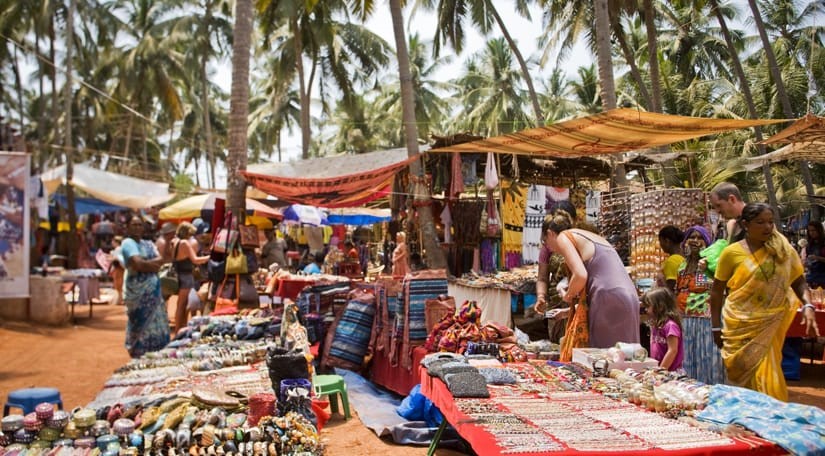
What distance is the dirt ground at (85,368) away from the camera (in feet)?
18.1

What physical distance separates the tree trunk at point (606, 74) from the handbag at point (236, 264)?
241 inches

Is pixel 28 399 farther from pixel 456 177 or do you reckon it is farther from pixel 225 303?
pixel 456 177

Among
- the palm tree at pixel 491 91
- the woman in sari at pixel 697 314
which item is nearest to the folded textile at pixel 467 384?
the woman in sari at pixel 697 314

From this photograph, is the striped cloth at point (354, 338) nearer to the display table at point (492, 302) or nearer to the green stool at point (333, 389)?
the green stool at point (333, 389)

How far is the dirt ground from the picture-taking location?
5512mm

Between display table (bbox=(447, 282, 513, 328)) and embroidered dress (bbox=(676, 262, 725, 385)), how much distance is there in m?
2.51

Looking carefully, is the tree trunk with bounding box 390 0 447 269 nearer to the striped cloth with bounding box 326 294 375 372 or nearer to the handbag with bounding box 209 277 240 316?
the handbag with bounding box 209 277 240 316

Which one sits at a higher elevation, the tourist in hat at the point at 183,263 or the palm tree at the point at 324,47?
the palm tree at the point at 324,47

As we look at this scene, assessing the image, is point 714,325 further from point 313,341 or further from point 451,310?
point 313,341

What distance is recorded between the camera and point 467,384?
3477 millimetres

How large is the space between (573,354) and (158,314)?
4878mm

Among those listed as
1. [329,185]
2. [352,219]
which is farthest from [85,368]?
[352,219]

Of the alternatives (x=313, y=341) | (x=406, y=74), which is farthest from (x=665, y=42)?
(x=313, y=341)

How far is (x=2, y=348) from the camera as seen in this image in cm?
1065
